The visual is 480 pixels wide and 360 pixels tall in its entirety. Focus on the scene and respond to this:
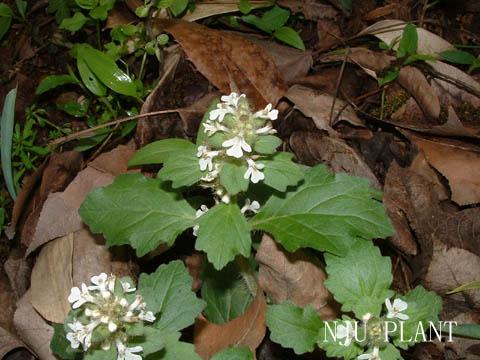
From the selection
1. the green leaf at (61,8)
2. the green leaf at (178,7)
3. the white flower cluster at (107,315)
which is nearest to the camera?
the white flower cluster at (107,315)

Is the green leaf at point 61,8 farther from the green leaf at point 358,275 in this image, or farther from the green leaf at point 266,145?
the green leaf at point 358,275

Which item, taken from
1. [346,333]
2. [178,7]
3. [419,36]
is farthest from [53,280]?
[419,36]

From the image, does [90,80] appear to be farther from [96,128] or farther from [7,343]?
[7,343]

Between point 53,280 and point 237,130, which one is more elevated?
point 237,130

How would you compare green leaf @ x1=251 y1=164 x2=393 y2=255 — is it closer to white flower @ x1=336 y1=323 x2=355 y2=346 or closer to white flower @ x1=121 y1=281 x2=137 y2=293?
white flower @ x1=336 y1=323 x2=355 y2=346

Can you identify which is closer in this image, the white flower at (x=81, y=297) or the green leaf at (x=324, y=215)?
the white flower at (x=81, y=297)

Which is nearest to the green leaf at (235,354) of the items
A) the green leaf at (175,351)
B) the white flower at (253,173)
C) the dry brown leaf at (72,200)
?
the green leaf at (175,351)
